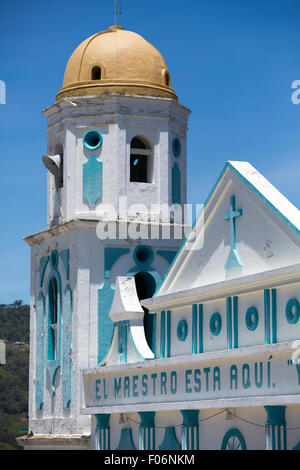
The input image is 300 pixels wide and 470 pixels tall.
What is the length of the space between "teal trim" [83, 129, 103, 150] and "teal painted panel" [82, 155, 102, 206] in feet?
0.91

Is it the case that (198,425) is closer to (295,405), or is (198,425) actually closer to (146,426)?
(146,426)

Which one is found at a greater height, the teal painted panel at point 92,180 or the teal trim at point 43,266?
the teal painted panel at point 92,180

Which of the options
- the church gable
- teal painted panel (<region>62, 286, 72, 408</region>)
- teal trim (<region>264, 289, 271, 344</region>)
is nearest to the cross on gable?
the church gable

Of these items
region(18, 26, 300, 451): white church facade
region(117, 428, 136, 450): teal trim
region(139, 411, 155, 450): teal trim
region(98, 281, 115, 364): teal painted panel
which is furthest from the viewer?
region(98, 281, 115, 364): teal painted panel

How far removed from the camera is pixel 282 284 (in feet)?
66.2

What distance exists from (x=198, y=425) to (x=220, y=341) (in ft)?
6.02

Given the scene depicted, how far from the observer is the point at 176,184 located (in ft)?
98.6

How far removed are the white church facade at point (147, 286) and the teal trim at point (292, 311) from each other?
36 mm

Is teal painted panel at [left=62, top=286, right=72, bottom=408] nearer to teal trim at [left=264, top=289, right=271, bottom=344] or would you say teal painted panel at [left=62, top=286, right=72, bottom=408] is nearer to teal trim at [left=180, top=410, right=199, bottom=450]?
teal trim at [left=180, top=410, right=199, bottom=450]

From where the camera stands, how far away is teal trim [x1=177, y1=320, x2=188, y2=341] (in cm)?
2366

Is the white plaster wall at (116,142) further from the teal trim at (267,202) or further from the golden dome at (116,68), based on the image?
the teal trim at (267,202)

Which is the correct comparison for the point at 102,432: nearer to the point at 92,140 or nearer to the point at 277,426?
the point at 277,426

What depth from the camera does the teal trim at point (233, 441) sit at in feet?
69.1

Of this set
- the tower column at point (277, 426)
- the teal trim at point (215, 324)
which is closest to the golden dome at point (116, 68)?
the teal trim at point (215, 324)
